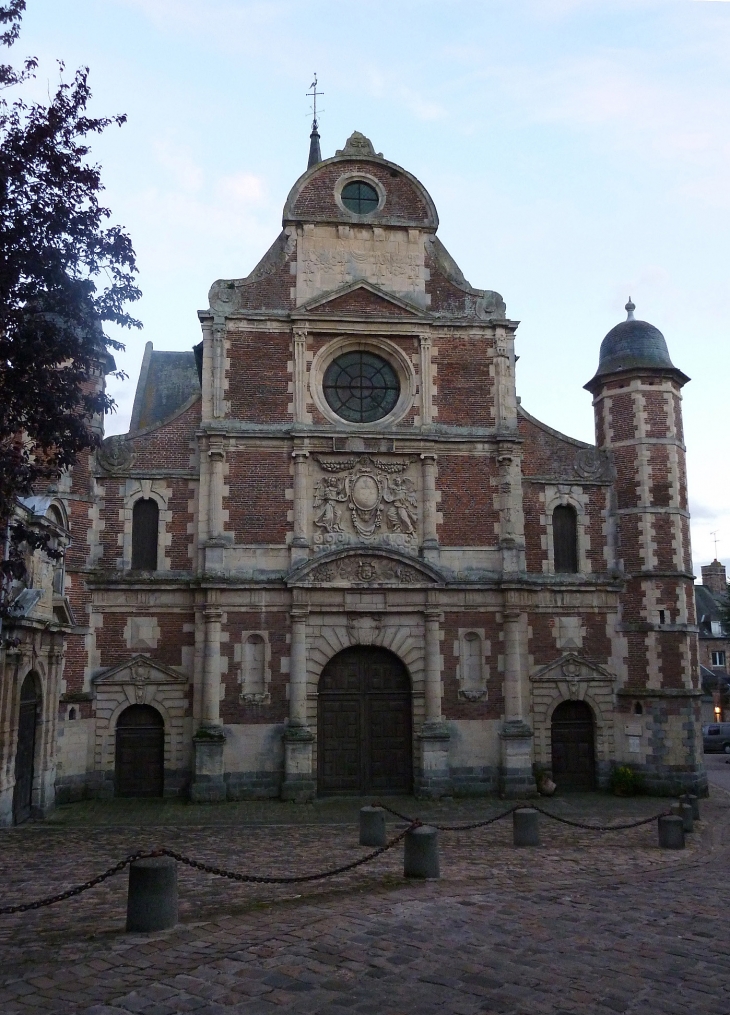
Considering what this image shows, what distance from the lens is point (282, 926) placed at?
9.20m

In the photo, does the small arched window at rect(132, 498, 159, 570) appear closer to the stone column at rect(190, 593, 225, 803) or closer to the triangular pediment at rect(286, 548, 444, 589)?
the stone column at rect(190, 593, 225, 803)

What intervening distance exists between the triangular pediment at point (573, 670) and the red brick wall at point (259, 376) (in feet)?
26.7

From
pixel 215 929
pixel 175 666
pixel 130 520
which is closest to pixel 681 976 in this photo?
pixel 215 929

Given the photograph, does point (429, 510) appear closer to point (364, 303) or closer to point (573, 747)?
point (364, 303)

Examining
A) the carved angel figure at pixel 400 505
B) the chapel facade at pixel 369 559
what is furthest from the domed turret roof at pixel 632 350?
the carved angel figure at pixel 400 505

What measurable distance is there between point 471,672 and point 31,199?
1395 cm

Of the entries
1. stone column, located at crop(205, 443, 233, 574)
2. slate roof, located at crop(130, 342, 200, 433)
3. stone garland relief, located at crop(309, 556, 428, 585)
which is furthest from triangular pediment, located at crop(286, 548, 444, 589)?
slate roof, located at crop(130, 342, 200, 433)

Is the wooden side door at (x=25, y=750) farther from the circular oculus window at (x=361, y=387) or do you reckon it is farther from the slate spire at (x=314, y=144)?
the slate spire at (x=314, y=144)

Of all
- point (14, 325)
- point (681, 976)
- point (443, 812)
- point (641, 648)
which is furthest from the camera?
point (641, 648)

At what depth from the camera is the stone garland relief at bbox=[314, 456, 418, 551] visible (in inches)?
774

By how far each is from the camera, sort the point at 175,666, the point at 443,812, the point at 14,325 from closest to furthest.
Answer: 1. the point at 14,325
2. the point at 443,812
3. the point at 175,666

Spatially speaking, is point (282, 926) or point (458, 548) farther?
point (458, 548)

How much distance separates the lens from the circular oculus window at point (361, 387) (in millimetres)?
20609

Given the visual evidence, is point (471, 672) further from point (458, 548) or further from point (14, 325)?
point (14, 325)
